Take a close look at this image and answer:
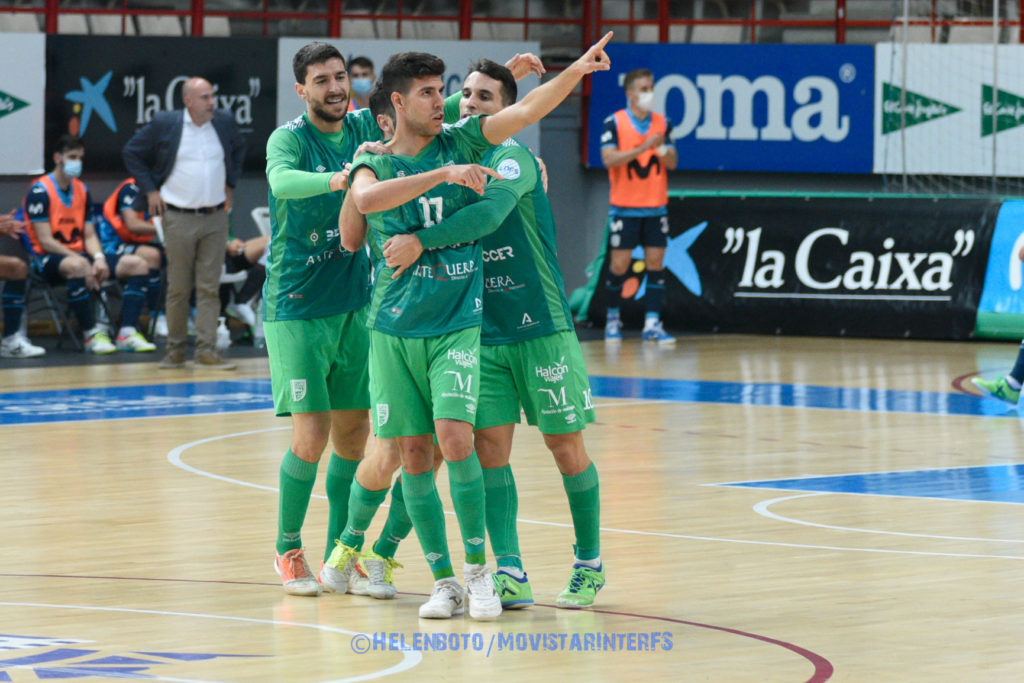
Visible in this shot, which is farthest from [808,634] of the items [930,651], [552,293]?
[552,293]

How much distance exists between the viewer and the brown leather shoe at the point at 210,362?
14.0 meters

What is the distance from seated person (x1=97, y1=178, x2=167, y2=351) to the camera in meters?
15.4

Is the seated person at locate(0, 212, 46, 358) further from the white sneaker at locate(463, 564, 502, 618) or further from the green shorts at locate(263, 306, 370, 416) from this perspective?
the white sneaker at locate(463, 564, 502, 618)

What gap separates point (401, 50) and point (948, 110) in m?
5.80

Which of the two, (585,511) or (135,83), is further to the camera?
(135,83)

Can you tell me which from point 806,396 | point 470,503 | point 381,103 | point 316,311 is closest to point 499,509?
point 470,503

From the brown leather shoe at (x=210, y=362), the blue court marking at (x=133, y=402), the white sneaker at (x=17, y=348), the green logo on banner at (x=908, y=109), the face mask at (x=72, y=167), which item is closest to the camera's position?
the blue court marking at (x=133, y=402)

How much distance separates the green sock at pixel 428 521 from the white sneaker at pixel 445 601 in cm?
6

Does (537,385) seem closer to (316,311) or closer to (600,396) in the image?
(316,311)

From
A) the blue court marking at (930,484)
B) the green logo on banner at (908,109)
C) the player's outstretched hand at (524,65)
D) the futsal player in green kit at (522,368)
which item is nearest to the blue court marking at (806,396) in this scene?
the blue court marking at (930,484)

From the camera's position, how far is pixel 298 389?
→ 6508 millimetres

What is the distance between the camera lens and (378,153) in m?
5.93

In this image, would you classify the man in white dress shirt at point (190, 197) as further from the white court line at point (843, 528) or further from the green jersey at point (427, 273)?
the green jersey at point (427, 273)

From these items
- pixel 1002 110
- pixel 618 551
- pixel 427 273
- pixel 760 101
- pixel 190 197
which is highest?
pixel 760 101
